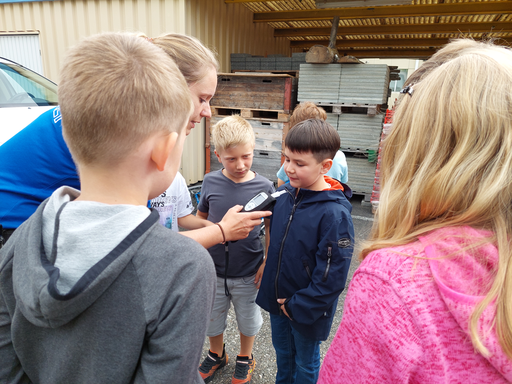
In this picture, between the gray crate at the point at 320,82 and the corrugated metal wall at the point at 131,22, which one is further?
the corrugated metal wall at the point at 131,22

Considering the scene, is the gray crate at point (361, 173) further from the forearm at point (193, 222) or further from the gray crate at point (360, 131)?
the forearm at point (193, 222)

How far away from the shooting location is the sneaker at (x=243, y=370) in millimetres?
2107

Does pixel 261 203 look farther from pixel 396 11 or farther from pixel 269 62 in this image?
pixel 396 11

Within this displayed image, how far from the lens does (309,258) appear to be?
66.4 inches

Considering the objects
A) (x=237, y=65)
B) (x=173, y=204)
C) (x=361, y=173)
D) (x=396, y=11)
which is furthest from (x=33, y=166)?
(x=396, y=11)

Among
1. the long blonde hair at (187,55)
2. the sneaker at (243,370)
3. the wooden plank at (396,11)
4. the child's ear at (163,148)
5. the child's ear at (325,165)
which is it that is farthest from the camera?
the wooden plank at (396,11)

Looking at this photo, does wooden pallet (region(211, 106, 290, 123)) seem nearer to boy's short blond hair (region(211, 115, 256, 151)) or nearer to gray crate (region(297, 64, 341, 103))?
gray crate (region(297, 64, 341, 103))

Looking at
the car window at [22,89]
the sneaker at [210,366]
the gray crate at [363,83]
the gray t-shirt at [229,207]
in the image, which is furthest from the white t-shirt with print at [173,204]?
the gray crate at [363,83]

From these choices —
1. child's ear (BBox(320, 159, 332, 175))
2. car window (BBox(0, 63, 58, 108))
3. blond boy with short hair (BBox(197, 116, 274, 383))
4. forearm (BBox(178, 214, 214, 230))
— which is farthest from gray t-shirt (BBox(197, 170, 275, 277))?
car window (BBox(0, 63, 58, 108))

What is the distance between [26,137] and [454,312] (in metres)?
1.48

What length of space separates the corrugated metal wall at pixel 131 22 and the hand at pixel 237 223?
4.38m

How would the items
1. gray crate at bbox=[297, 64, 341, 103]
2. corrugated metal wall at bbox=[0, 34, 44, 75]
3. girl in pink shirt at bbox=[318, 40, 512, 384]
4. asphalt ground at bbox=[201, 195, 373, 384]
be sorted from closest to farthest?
girl in pink shirt at bbox=[318, 40, 512, 384]
asphalt ground at bbox=[201, 195, 373, 384]
gray crate at bbox=[297, 64, 341, 103]
corrugated metal wall at bbox=[0, 34, 44, 75]

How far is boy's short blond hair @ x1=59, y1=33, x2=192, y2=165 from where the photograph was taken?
2.27ft

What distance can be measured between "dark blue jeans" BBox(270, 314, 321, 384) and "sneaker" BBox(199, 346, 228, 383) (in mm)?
505
